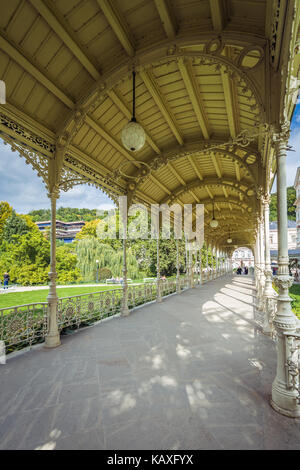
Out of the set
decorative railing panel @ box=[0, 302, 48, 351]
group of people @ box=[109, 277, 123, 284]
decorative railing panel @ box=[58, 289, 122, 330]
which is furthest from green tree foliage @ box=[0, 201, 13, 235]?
group of people @ box=[109, 277, 123, 284]

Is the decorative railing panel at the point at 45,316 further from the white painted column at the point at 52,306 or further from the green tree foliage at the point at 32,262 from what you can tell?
the green tree foliage at the point at 32,262

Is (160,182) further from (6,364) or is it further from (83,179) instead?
(6,364)

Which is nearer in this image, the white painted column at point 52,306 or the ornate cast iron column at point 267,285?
the white painted column at point 52,306

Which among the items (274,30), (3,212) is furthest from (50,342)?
(3,212)

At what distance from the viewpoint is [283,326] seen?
2.92 meters

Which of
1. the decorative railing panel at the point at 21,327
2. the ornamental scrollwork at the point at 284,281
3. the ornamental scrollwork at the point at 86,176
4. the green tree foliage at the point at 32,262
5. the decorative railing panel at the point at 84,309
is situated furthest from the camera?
the green tree foliage at the point at 32,262

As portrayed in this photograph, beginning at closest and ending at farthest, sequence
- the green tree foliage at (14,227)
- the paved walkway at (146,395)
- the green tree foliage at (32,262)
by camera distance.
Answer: the paved walkway at (146,395) < the green tree foliage at (32,262) < the green tree foliage at (14,227)

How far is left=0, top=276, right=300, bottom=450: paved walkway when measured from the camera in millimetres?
2365

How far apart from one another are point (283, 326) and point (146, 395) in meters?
2.01

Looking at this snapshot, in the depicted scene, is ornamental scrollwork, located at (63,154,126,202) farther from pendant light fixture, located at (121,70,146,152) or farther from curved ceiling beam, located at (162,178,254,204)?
curved ceiling beam, located at (162,178,254,204)

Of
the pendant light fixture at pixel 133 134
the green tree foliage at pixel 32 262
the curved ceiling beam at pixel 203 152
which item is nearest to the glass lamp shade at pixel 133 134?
the pendant light fixture at pixel 133 134

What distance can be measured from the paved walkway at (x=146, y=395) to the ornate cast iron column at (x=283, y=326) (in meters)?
0.17

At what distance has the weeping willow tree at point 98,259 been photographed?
21.7 meters

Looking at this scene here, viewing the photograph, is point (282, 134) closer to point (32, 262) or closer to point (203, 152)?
point (203, 152)
